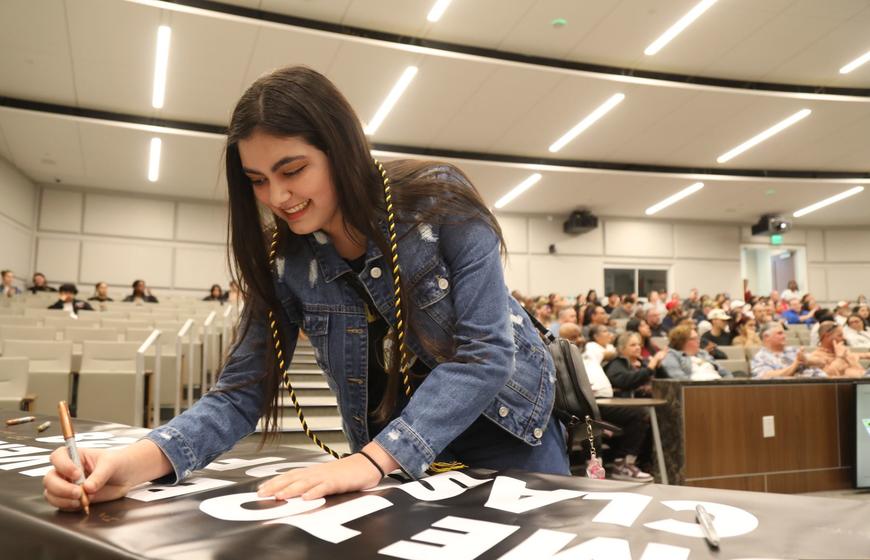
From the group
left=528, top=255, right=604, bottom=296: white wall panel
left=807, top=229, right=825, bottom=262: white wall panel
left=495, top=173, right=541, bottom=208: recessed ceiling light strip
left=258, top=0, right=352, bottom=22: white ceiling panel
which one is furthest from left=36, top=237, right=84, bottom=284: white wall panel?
left=807, top=229, right=825, bottom=262: white wall panel

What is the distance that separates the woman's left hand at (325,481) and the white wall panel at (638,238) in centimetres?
1535

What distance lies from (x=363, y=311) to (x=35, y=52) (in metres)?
8.11

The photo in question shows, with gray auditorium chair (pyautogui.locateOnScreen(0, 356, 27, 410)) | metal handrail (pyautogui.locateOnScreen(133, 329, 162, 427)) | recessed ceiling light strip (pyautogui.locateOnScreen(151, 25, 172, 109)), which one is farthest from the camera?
recessed ceiling light strip (pyautogui.locateOnScreen(151, 25, 172, 109))

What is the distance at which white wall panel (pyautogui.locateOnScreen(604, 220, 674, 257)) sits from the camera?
1548 cm

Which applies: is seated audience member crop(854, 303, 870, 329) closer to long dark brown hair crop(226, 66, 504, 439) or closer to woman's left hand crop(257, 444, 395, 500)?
long dark brown hair crop(226, 66, 504, 439)

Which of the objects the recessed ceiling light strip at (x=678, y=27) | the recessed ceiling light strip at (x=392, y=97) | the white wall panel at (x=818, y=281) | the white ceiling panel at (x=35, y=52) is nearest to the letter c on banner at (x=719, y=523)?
the recessed ceiling light strip at (x=678, y=27)

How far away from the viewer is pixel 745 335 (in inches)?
308

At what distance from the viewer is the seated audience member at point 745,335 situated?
777 cm

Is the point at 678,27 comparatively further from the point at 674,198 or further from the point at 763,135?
the point at 674,198

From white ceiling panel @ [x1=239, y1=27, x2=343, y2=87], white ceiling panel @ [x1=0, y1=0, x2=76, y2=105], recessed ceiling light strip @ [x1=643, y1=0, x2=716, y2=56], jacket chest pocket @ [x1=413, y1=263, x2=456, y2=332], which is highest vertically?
recessed ceiling light strip @ [x1=643, y1=0, x2=716, y2=56]

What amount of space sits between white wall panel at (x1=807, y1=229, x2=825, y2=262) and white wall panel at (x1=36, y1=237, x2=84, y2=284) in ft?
58.0

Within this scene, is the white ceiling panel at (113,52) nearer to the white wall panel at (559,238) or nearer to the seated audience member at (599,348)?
the seated audience member at (599,348)

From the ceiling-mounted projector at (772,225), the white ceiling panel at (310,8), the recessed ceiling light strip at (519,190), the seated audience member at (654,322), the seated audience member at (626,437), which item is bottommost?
the seated audience member at (626,437)

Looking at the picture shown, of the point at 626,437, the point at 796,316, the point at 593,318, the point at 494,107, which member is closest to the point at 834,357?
the point at 626,437
